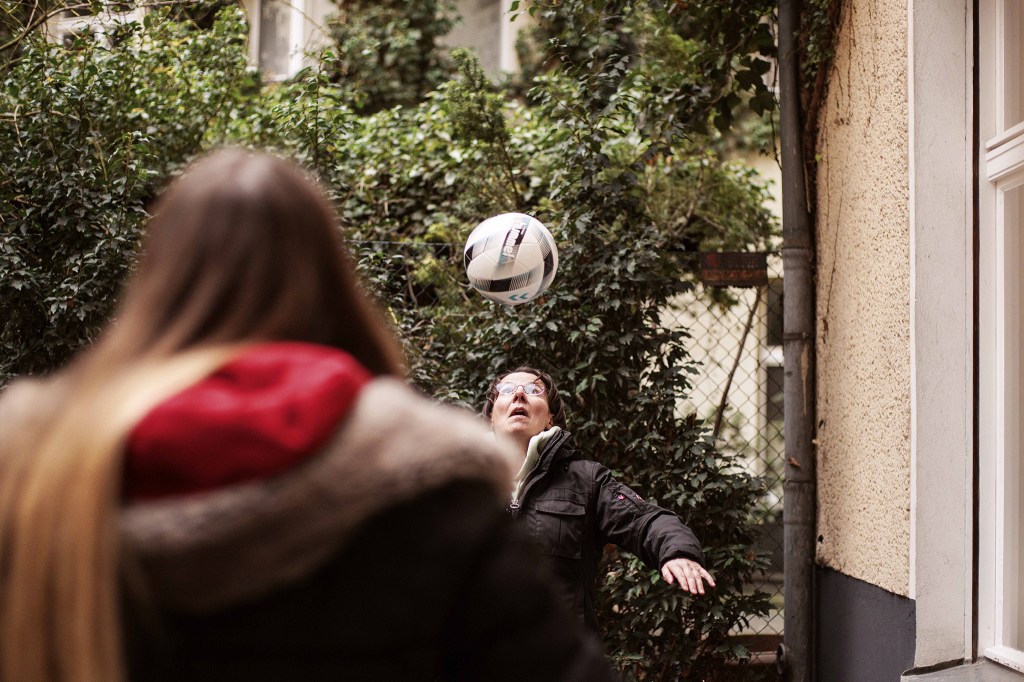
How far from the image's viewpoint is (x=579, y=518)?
3889mm

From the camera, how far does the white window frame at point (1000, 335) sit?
3273mm

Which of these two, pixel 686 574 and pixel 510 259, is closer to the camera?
pixel 686 574

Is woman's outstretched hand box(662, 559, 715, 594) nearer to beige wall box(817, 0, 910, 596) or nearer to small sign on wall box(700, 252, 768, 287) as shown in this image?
beige wall box(817, 0, 910, 596)

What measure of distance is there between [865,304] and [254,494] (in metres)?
3.48

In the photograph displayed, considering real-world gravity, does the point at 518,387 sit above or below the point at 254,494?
above

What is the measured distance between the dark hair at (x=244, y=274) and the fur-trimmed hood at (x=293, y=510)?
13 cm

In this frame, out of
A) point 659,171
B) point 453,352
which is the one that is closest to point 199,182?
point 453,352

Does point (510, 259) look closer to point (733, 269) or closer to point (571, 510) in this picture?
point (733, 269)

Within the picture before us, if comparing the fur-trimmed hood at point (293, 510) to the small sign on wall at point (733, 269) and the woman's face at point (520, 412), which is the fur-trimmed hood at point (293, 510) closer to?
the woman's face at point (520, 412)

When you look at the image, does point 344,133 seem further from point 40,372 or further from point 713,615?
point 713,615

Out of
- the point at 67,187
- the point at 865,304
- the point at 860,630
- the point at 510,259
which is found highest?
the point at 67,187

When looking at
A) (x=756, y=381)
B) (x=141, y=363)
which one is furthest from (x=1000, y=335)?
(x=756, y=381)

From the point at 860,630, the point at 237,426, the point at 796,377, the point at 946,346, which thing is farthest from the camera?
the point at 796,377

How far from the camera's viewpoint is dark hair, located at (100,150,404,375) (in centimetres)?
118
